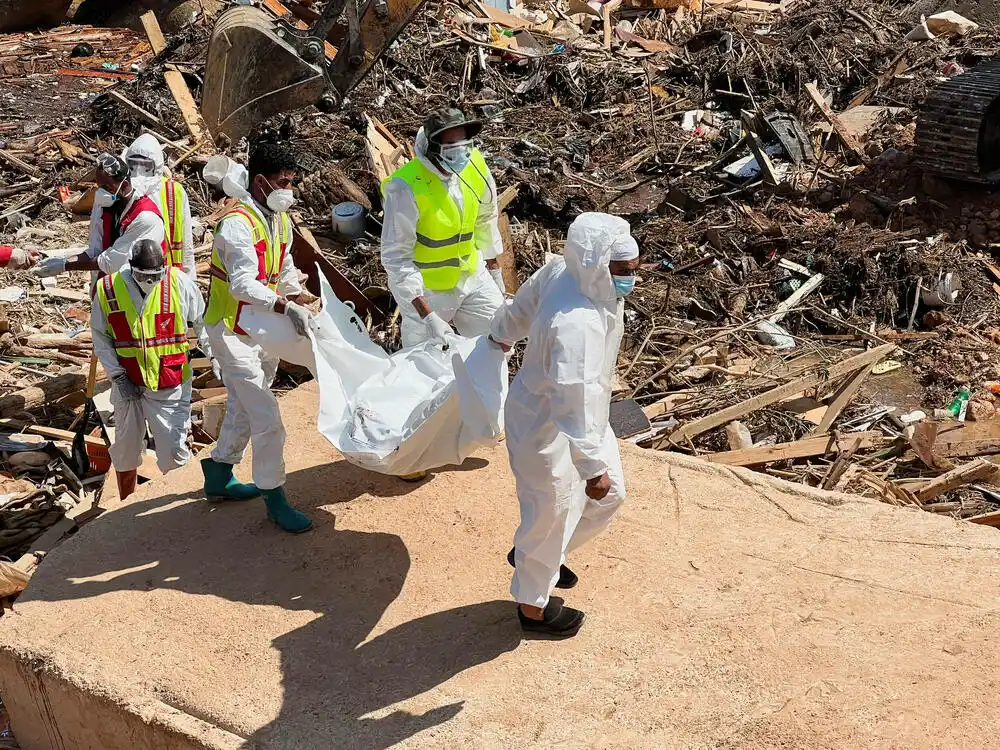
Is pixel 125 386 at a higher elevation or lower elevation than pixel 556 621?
higher

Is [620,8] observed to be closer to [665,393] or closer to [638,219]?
[638,219]

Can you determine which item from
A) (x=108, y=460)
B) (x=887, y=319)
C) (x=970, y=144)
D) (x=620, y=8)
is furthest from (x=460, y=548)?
(x=620, y=8)

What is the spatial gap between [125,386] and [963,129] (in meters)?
9.31

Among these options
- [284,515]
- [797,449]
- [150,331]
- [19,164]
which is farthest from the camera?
[19,164]

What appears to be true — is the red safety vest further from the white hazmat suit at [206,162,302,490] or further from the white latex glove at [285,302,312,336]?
the white latex glove at [285,302,312,336]

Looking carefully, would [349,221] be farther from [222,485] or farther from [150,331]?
[222,485]

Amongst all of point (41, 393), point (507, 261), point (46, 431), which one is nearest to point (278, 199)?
point (46, 431)

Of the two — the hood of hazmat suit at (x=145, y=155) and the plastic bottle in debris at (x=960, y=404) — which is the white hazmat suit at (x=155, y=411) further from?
the plastic bottle in debris at (x=960, y=404)

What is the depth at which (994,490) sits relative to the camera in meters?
7.74

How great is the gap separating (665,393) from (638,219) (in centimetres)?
414

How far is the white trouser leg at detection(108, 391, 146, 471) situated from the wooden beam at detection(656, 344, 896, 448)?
3.75 meters

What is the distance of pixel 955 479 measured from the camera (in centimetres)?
760

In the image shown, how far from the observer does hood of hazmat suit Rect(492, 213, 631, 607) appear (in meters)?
4.69

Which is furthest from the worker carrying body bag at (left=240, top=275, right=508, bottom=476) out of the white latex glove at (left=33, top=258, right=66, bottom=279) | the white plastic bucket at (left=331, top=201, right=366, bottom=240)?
the white plastic bucket at (left=331, top=201, right=366, bottom=240)
